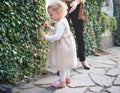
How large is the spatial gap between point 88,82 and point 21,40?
4.18 ft

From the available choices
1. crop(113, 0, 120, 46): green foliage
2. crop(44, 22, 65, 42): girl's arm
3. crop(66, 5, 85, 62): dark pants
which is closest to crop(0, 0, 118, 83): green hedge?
crop(66, 5, 85, 62): dark pants

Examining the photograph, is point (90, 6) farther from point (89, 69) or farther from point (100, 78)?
point (100, 78)

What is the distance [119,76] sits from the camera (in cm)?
529

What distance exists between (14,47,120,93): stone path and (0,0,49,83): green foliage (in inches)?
10.4

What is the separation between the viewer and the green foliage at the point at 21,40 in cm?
444

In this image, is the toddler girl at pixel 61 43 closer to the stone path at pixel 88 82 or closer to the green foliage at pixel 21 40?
the stone path at pixel 88 82

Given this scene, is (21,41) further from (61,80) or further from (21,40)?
(61,80)

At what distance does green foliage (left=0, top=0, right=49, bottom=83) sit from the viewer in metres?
4.44

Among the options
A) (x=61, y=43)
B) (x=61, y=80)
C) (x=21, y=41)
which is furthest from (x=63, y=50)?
(x=21, y=41)

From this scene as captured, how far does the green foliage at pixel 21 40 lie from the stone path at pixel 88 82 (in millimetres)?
263

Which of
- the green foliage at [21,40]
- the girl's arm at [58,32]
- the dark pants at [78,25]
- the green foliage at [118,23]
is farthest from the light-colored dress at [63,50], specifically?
the green foliage at [118,23]

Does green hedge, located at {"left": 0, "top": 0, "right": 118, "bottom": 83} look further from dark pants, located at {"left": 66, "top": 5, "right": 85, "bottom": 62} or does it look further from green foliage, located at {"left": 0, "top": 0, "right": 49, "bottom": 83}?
dark pants, located at {"left": 66, "top": 5, "right": 85, "bottom": 62}

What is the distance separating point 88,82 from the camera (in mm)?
4867

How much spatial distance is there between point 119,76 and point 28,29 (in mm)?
1804
